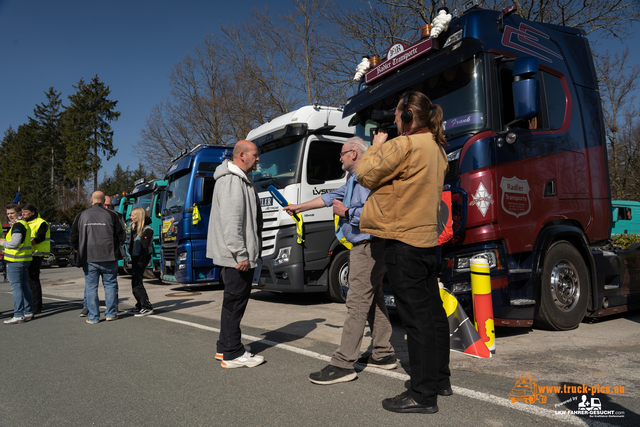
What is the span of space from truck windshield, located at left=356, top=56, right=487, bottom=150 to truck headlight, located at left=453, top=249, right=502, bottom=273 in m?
1.24

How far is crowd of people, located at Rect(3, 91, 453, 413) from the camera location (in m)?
2.89

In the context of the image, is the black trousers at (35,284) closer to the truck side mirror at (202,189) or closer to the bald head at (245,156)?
the truck side mirror at (202,189)

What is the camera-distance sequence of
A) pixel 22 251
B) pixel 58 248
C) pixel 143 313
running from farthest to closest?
pixel 58 248
pixel 143 313
pixel 22 251

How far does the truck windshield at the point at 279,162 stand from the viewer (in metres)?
7.57

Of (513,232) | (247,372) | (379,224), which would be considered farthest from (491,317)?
(247,372)

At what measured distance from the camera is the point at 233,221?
4062mm

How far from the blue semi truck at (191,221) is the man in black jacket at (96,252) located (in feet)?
9.74

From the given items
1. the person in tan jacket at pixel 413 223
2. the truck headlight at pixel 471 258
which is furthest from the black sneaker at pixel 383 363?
the truck headlight at pixel 471 258

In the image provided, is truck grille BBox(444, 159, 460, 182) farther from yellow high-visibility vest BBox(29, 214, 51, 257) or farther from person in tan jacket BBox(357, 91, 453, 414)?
yellow high-visibility vest BBox(29, 214, 51, 257)

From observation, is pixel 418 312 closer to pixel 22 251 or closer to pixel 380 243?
pixel 380 243

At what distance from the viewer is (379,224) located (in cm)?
304

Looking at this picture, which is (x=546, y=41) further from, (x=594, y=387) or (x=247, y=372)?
(x=247, y=372)

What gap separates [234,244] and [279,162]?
157 inches

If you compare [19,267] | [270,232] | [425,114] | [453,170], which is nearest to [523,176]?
[453,170]
